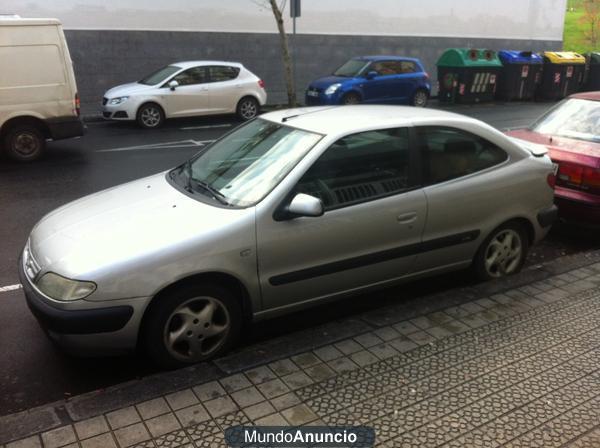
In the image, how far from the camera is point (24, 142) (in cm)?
966

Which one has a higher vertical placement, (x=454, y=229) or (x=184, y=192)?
(x=184, y=192)

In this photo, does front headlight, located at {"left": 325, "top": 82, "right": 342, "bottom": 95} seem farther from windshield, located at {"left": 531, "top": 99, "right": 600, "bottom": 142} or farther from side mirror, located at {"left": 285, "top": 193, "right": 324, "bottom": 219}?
side mirror, located at {"left": 285, "top": 193, "right": 324, "bottom": 219}

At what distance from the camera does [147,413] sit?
3.02 metres

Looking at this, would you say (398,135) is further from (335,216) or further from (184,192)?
(184,192)

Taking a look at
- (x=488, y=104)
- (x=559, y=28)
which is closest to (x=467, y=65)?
(x=488, y=104)

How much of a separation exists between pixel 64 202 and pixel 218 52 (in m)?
11.4

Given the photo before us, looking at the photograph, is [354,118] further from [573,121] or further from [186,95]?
[186,95]

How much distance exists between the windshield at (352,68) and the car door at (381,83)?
241 millimetres

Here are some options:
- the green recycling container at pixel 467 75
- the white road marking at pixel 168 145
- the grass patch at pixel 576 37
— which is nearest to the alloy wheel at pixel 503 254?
the white road marking at pixel 168 145

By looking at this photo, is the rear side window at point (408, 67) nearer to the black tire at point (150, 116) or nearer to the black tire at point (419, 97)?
the black tire at point (419, 97)

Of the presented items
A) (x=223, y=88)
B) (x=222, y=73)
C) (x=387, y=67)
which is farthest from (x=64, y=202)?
(x=387, y=67)

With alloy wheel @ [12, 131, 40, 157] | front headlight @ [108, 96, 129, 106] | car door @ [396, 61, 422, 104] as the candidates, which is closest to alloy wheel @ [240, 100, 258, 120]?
front headlight @ [108, 96, 129, 106]

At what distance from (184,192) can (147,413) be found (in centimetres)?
160

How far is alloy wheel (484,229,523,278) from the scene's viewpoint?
15.9 feet
